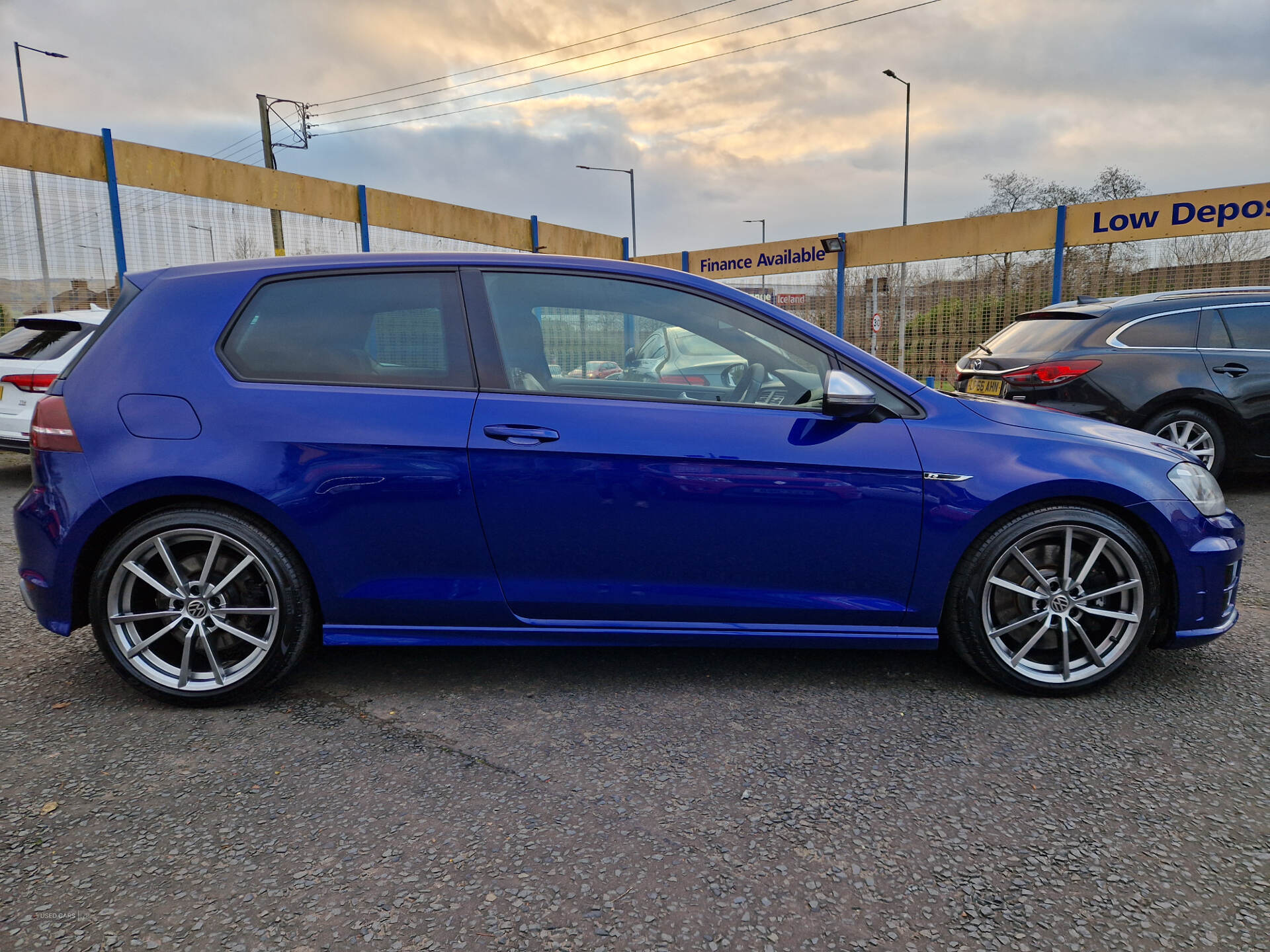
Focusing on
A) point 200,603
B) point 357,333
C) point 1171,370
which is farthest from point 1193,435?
point 200,603

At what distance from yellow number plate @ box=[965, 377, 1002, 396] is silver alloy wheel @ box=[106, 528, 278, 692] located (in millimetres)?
5260

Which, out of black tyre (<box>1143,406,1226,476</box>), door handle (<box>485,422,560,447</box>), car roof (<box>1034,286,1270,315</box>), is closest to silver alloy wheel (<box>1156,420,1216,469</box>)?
black tyre (<box>1143,406,1226,476</box>)

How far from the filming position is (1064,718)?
2.68 m

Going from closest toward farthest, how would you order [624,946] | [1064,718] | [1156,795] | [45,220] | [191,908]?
1. [624,946]
2. [191,908]
3. [1156,795]
4. [1064,718]
5. [45,220]

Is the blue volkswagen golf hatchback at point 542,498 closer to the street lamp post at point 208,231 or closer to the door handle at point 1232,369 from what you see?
the door handle at point 1232,369

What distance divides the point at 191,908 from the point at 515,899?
0.72 meters

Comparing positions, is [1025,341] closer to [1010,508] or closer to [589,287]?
[1010,508]

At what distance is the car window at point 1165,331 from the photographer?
6020 millimetres

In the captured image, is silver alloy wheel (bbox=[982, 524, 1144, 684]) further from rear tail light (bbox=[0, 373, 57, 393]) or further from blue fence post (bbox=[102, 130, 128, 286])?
blue fence post (bbox=[102, 130, 128, 286])

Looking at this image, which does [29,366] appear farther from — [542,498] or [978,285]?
[978,285]

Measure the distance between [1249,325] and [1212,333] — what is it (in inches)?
12.3

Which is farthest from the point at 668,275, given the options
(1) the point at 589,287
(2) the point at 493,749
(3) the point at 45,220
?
(3) the point at 45,220

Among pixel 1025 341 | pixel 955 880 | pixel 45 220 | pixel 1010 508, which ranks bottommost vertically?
pixel 955 880

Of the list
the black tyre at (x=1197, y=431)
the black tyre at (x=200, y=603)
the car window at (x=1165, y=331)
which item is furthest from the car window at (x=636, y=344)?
the black tyre at (x=1197, y=431)
